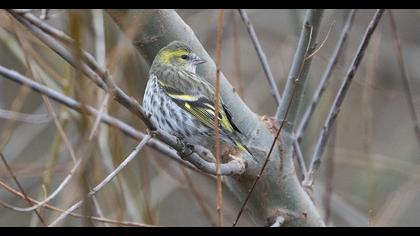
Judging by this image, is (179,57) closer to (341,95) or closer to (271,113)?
(341,95)

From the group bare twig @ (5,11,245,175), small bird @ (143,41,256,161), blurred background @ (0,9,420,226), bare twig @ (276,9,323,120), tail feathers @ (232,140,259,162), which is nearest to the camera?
bare twig @ (5,11,245,175)

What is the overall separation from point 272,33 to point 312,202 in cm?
379

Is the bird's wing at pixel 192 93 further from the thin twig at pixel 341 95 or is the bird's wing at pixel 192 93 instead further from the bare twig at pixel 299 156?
the thin twig at pixel 341 95

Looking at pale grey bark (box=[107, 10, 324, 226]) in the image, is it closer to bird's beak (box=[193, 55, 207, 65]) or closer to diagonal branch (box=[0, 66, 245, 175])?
bird's beak (box=[193, 55, 207, 65])

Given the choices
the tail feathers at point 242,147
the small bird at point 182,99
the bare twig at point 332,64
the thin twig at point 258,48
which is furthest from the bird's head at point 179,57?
the bare twig at point 332,64

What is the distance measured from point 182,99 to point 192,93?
0.26 ft

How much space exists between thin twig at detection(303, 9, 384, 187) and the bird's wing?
618mm

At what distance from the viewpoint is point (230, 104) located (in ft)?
12.5

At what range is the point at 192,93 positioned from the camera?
165 inches

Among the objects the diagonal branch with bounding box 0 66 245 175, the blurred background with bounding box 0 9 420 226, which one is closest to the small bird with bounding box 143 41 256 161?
the diagonal branch with bounding box 0 66 245 175

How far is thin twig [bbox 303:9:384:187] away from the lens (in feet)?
11.7

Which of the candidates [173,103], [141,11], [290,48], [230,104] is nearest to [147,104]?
[173,103]

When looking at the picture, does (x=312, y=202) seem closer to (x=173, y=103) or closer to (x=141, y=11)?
(x=173, y=103)

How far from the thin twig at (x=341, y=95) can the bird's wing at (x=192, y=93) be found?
0.62 meters
